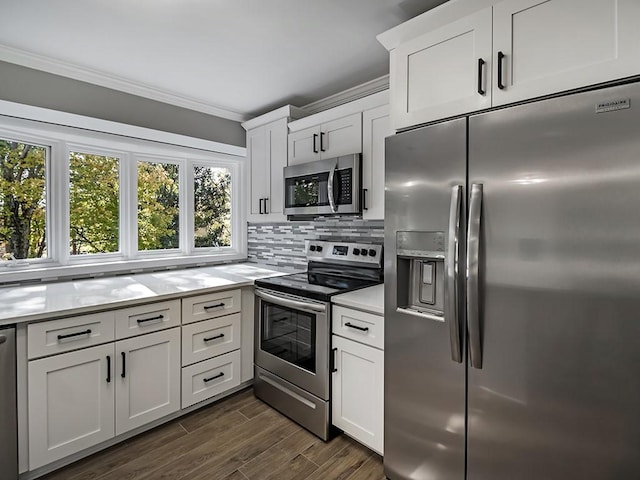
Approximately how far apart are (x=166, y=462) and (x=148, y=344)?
25.9 inches

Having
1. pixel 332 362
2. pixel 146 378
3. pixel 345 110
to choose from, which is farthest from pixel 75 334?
pixel 345 110

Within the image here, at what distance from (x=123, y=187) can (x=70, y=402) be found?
1704 mm

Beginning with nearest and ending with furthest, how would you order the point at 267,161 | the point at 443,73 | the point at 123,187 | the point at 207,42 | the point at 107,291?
the point at 443,73
the point at 207,42
the point at 107,291
the point at 123,187
the point at 267,161

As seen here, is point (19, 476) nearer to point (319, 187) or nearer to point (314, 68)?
point (319, 187)

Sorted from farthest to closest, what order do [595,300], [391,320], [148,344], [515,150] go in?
[148,344] < [391,320] < [515,150] < [595,300]

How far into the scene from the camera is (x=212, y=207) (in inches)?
136

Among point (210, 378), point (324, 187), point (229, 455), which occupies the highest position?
point (324, 187)

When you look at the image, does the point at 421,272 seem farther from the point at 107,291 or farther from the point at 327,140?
the point at 107,291

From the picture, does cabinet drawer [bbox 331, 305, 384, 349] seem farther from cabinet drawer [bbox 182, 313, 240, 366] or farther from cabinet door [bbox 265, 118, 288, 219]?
cabinet door [bbox 265, 118, 288, 219]

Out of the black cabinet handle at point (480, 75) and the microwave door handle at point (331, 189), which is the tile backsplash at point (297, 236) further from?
the black cabinet handle at point (480, 75)

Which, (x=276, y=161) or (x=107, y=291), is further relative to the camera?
(x=276, y=161)

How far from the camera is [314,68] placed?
7.58 ft

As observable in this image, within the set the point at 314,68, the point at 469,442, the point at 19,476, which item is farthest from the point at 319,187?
the point at 19,476

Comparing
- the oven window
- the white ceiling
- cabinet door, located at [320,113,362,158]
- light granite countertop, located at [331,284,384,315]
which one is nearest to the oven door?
the oven window
